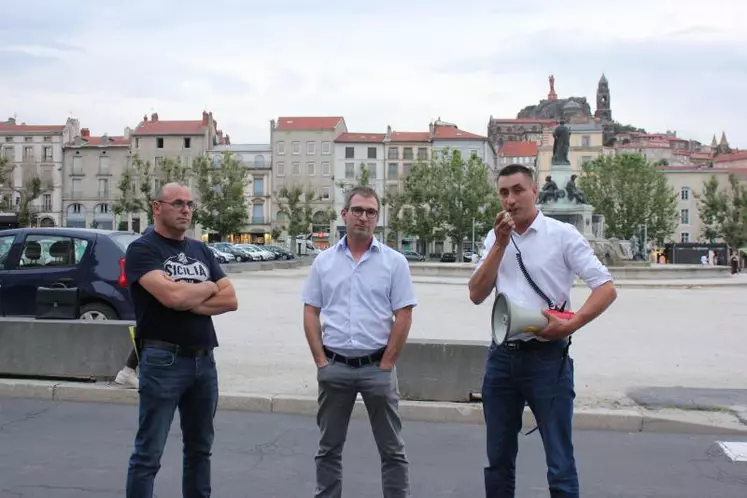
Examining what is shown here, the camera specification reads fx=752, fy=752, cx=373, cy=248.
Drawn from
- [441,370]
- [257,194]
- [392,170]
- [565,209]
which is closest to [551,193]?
[565,209]

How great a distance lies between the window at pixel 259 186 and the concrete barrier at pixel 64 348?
8596cm

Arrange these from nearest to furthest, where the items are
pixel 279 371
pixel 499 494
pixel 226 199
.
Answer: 1. pixel 499 494
2. pixel 279 371
3. pixel 226 199

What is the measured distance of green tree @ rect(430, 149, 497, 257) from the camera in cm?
7006

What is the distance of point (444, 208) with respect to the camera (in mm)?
70688

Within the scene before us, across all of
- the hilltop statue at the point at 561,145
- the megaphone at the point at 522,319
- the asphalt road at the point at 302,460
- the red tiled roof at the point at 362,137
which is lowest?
the asphalt road at the point at 302,460

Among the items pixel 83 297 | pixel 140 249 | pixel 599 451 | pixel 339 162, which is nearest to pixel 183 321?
pixel 140 249

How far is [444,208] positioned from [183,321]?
6727 centimetres

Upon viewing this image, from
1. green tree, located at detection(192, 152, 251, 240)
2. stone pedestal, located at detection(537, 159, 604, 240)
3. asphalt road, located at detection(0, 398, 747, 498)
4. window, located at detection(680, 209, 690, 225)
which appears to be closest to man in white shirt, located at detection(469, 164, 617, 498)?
asphalt road, located at detection(0, 398, 747, 498)

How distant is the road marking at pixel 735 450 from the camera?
588cm

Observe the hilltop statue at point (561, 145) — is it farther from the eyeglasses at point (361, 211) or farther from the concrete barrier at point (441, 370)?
the eyeglasses at point (361, 211)

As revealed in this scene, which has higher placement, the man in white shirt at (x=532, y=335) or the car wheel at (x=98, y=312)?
the man in white shirt at (x=532, y=335)

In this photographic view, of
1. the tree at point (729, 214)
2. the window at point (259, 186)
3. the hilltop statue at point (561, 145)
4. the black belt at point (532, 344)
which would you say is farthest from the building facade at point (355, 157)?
the black belt at point (532, 344)

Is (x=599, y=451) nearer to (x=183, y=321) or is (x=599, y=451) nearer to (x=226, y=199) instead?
(x=183, y=321)

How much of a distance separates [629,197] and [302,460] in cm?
7158
